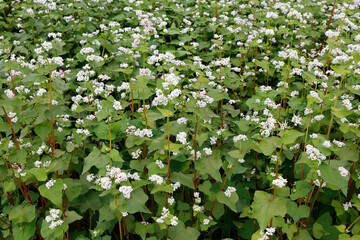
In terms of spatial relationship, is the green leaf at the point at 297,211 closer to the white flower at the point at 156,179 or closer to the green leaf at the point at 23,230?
the white flower at the point at 156,179

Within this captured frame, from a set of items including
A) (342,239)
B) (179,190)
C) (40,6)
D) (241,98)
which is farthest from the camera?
(40,6)

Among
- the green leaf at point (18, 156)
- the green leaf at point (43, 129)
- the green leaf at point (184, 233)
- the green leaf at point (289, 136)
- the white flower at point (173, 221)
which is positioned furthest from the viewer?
the green leaf at point (43, 129)

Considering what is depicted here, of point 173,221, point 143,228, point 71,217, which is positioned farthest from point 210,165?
point 71,217

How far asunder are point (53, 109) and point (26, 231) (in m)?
1.29

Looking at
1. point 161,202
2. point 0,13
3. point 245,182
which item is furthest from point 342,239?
point 0,13

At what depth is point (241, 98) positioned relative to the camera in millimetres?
5211

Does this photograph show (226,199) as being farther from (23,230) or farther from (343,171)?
(23,230)

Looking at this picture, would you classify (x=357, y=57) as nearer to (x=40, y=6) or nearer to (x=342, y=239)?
(x=342, y=239)

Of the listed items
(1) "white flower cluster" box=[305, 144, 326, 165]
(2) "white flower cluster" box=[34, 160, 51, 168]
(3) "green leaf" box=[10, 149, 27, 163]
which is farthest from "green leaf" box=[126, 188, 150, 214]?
→ (1) "white flower cluster" box=[305, 144, 326, 165]

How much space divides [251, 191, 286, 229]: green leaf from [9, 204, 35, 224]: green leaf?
81.9 inches

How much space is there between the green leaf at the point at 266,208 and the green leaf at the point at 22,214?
2.08 m

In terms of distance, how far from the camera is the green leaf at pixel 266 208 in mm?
2581

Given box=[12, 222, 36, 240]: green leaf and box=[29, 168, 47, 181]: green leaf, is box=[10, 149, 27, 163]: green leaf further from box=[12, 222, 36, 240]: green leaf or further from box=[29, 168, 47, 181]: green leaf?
box=[12, 222, 36, 240]: green leaf

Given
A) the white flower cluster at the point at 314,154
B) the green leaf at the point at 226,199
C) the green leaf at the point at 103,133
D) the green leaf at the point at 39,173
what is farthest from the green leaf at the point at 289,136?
the green leaf at the point at 39,173
